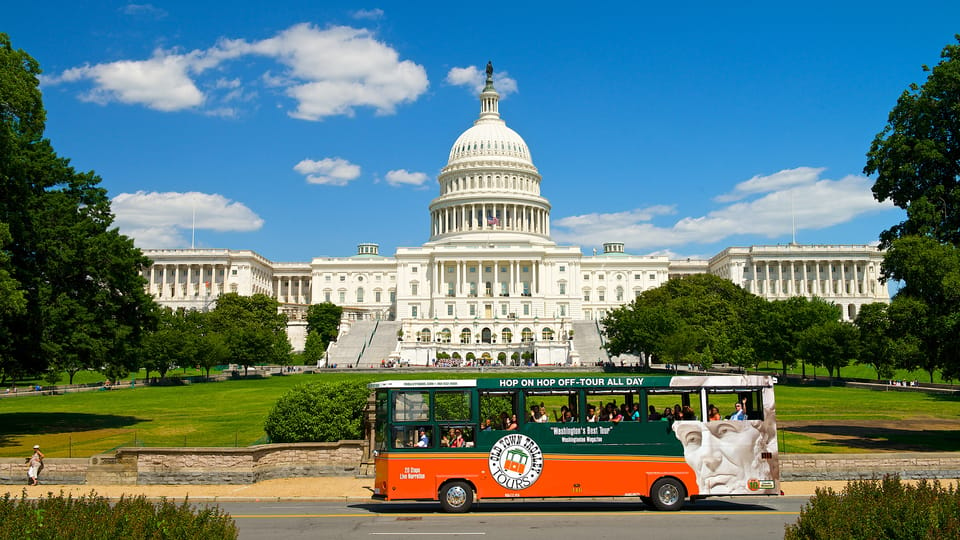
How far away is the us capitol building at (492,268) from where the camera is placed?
144875 millimetres

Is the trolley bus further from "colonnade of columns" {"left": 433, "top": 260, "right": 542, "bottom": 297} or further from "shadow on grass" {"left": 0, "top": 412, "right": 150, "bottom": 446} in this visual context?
"colonnade of columns" {"left": 433, "top": 260, "right": 542, "bottom": 297}

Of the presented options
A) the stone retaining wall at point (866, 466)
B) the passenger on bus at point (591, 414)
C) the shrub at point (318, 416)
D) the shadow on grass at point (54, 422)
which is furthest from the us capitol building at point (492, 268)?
the passenger on bus at point (591, 414)

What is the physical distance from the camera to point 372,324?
127188 millimetres

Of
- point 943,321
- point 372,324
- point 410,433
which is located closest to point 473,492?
point 410,433

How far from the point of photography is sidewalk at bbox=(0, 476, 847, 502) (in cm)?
2369

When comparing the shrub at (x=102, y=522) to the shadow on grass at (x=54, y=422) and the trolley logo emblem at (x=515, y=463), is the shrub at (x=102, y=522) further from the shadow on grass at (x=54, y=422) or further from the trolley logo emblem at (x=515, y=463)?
the shadow on grass at (x=54, y=422)

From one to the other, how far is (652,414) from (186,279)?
15909 cm

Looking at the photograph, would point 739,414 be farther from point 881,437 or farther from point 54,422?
point 54,422

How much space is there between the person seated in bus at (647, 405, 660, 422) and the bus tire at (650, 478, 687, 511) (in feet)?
5.07

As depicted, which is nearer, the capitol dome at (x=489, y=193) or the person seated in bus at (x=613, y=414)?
the person seated in bus at (x=613, y=414)

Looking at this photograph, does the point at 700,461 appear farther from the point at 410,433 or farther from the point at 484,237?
the point at 484,237

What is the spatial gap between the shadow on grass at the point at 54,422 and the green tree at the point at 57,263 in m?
3.08

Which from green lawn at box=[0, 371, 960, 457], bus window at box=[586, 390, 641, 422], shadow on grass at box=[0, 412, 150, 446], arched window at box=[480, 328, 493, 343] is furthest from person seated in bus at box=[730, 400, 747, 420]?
arched window at box=[480, 328, 493, 343]

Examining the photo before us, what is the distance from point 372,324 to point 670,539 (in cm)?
11210
